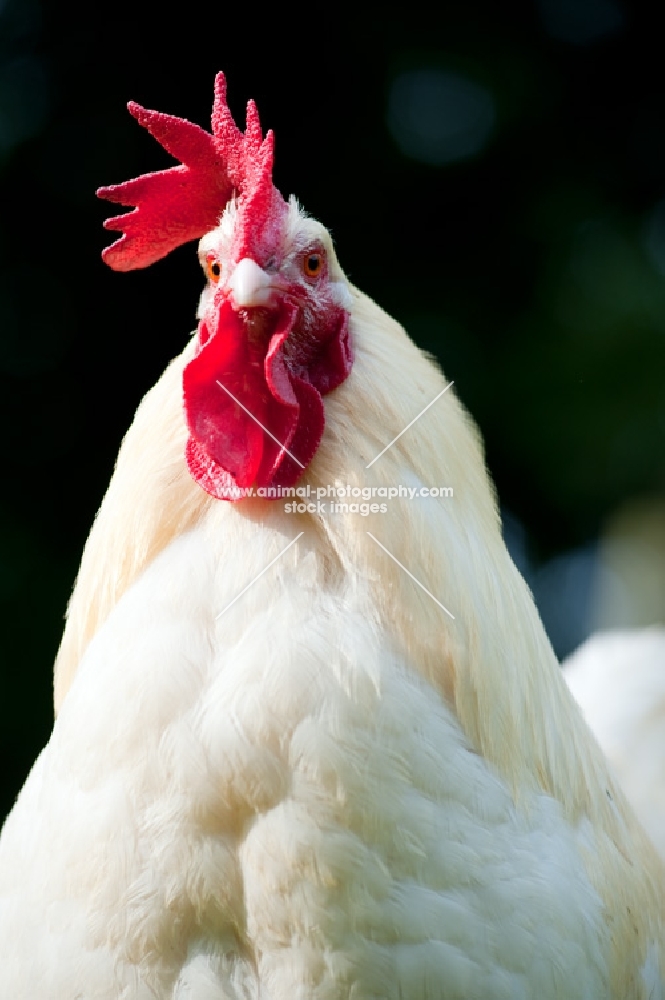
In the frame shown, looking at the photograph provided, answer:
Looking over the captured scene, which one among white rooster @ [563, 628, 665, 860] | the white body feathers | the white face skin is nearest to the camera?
the white body feathers

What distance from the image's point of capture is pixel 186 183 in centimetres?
185

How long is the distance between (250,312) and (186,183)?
0.31 meters

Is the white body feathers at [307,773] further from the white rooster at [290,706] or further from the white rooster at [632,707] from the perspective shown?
the white rooster at [632,707]

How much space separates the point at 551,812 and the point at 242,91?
2946mm

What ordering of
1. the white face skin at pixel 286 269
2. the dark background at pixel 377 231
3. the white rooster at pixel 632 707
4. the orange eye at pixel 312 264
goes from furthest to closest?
the dark background at pixel 377 231 → the white rooster at pixel 632 707 → the orange eye at pixel 312 264 → the white face skin at pixel 286 269

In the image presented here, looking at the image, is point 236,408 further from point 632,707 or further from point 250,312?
point 632,707

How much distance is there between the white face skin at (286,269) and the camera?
5.44 ft

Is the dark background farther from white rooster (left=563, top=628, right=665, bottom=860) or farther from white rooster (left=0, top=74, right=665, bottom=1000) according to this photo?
white rooster (left=0, top=74, right=665, bottom=1000)

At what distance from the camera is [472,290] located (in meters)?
4.09

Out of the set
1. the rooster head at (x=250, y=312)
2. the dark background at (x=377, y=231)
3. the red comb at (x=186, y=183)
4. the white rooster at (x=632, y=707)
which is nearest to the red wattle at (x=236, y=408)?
the rooster head at (x=250, y=312)

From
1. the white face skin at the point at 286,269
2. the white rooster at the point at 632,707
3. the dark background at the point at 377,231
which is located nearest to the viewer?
the white face skin at the point at 286,269

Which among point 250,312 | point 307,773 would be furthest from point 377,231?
point 307,773

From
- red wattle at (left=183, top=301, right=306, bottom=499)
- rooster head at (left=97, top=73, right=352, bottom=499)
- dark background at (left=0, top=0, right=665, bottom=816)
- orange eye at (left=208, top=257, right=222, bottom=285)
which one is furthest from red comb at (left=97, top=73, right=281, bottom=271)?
dark background at (left=0, top=0, right=665, bottom=816)

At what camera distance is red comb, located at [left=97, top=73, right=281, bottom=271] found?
1803 mm
